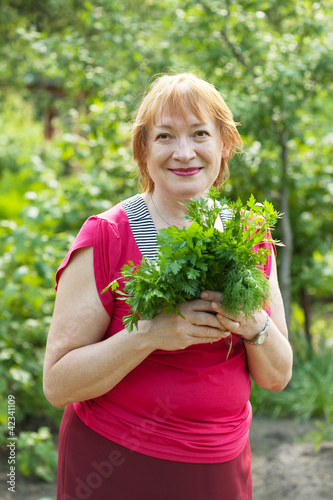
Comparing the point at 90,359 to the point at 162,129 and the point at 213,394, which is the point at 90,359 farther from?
the point at 162,129

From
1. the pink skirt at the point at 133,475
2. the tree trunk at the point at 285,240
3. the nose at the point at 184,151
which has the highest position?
the nose at the point at 184,151

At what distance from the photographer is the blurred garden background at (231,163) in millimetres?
4211

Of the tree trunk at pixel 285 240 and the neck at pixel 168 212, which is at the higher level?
the neck at pixel 168 212

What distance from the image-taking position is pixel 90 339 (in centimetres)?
176

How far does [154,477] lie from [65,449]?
0.35 m

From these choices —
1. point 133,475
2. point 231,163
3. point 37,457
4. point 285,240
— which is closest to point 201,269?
point 133,475

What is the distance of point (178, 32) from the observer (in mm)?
4852

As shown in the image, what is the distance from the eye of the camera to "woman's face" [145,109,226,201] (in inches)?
71.7

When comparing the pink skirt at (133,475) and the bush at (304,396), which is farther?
the bush at (304,396)

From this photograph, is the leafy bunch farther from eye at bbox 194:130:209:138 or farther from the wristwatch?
eye at bbox 194:130:209:138

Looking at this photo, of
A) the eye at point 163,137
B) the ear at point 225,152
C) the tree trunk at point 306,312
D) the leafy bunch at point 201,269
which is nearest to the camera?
the leafy bunch at point 201,269

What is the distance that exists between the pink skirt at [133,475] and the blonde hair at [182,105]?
959 mm

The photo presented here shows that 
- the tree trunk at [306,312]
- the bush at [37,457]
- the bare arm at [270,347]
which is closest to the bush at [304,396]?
the tree trunk at [306,312]

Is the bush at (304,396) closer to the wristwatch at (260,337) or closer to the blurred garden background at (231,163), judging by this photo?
the blurred garden background at (231,163)
